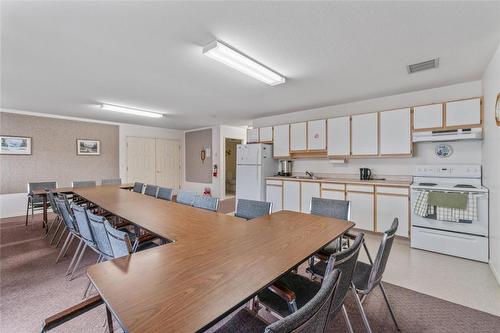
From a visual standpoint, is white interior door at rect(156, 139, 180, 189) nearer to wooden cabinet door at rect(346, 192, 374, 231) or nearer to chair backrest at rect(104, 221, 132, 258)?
wooden cabinet door at rect(346, 192, 374, 231)

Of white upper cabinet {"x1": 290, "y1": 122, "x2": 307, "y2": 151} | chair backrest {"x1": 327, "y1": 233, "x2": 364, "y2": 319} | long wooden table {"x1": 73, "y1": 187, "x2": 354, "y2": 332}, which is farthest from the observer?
white upper cabinet {"x1": 290, "y1": 122, "x2": 307, "y2": 151}

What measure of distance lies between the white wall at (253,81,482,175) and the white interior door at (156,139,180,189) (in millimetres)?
4644

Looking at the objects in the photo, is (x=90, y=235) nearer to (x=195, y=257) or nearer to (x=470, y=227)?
(x=195, y=257)

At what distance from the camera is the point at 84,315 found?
186cm

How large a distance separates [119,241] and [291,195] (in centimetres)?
376

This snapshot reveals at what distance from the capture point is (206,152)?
25.3ft

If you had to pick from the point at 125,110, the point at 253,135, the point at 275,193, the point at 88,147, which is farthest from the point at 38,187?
the point at 275,193

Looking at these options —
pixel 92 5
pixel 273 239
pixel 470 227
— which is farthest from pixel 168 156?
pixel 470 227

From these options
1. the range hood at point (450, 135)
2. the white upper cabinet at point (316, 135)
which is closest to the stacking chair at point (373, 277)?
the range hood at point (450, 135)

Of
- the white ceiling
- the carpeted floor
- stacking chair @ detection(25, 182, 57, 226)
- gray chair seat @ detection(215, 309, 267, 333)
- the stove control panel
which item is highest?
the white ceiling

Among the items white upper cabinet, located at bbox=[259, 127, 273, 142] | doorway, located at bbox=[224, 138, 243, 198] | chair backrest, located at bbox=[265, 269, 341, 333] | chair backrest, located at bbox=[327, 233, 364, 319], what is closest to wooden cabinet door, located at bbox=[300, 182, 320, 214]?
white upper cabinet, located at bbox=[259, 127, 273, 142]

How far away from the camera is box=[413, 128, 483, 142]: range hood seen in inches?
122

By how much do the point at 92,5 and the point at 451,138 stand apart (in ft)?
14.6

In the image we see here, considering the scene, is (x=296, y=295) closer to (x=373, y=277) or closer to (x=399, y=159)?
(x=373, y=277)
